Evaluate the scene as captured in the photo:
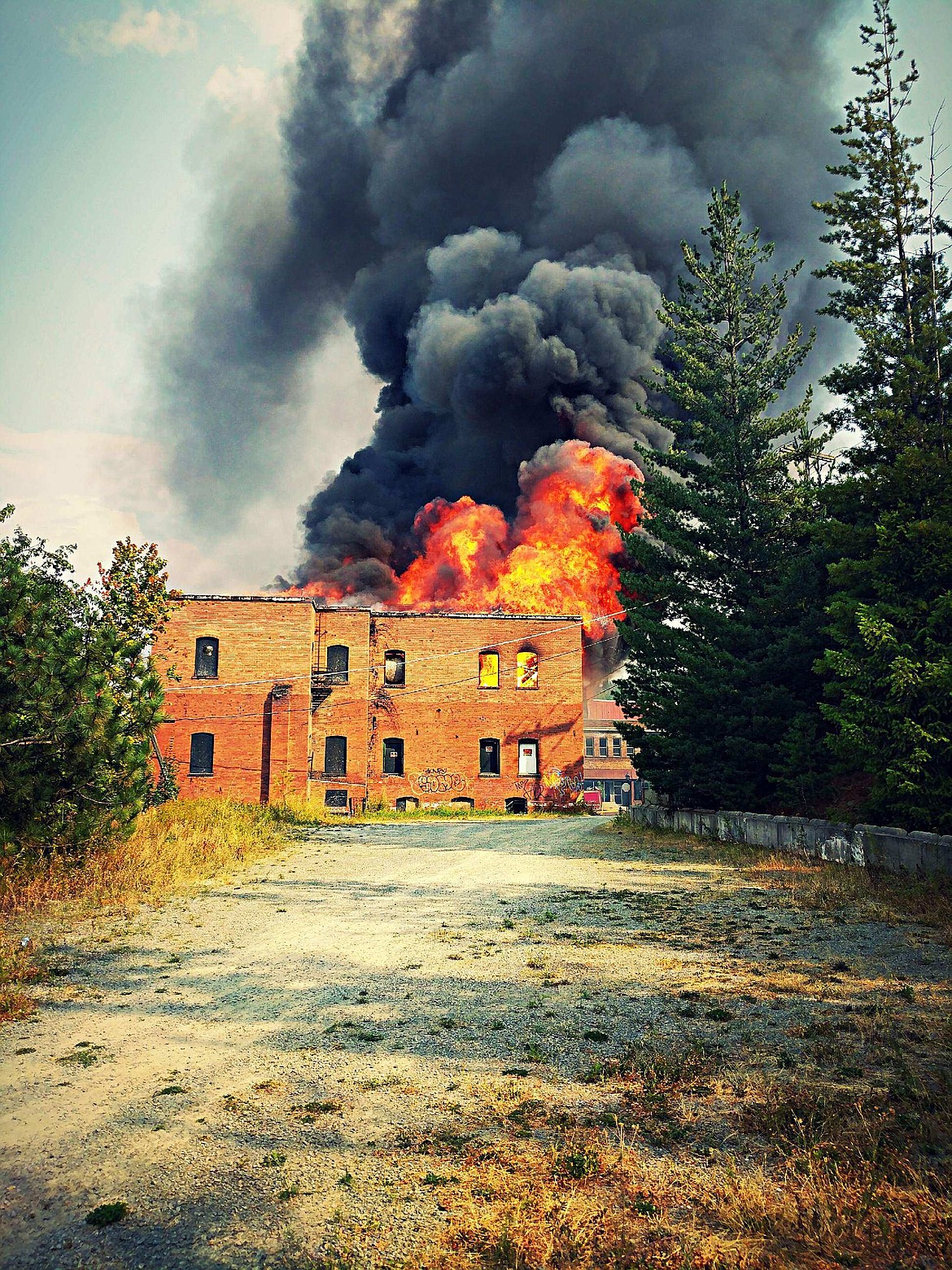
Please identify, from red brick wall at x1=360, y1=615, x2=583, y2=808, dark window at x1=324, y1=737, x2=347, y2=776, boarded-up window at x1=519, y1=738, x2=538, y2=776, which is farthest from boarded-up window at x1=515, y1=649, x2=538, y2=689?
dark window at x1=324, y1=737, x2=347, y2=776

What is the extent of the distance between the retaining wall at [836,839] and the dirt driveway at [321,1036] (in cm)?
208

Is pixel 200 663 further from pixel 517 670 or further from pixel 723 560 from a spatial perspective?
pixel 723 560

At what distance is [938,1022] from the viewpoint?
4.80m

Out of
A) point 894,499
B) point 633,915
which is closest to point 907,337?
point 894,499

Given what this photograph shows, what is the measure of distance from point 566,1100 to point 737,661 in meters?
13.5

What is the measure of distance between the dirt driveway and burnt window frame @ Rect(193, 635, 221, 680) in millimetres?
22857

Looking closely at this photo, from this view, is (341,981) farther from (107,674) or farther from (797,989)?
(107,674)

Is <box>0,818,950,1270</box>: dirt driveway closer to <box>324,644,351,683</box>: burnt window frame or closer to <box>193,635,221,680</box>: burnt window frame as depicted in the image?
<box>193,635,221,680</box>: burnt window frame

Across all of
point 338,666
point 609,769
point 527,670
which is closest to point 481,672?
point 527,670

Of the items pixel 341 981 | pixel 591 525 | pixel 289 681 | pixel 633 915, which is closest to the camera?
pixel 341 981

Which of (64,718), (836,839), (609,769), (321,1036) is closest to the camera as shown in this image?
(321,1036)

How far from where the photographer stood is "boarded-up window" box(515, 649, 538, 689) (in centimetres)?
3472

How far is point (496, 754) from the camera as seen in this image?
3409cm

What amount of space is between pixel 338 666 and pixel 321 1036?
29.0m
